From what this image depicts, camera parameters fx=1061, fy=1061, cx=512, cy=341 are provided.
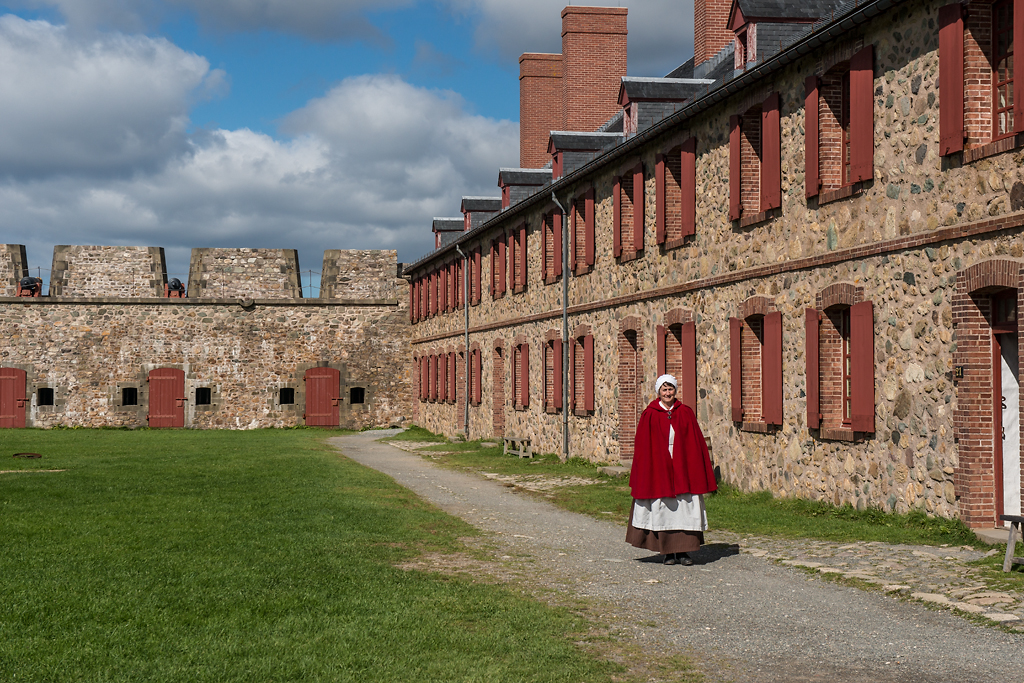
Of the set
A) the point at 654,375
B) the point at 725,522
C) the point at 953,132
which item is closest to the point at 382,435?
the point at 654,375

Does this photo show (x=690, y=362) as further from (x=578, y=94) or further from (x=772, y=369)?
(x=578, y=94)

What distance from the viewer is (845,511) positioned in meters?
12.2

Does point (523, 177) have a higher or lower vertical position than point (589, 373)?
Answer: higher

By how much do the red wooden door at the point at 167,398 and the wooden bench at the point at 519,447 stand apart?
54.7 ft

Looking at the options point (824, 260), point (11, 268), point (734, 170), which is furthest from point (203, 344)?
point (824, 260)

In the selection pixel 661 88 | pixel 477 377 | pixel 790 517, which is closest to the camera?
pixel 790 517

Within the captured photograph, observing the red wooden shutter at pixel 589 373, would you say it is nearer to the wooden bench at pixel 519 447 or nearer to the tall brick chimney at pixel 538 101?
the wooden bench at pixel 519 447

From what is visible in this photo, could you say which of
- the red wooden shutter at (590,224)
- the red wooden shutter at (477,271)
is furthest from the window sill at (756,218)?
the red wooden shutter at (477,271)

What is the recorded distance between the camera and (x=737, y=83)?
14.8 metres

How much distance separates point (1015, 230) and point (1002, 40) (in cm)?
200

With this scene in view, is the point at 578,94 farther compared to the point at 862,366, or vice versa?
the point at 578,94

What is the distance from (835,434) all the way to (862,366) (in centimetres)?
105

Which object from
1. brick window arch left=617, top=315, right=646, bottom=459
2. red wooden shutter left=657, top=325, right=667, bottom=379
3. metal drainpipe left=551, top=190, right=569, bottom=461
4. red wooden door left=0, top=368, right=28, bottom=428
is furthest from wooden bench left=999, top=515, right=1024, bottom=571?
red wooden door left=0, top=368, right=28, bottom=428

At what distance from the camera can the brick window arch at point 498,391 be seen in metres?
29.0
